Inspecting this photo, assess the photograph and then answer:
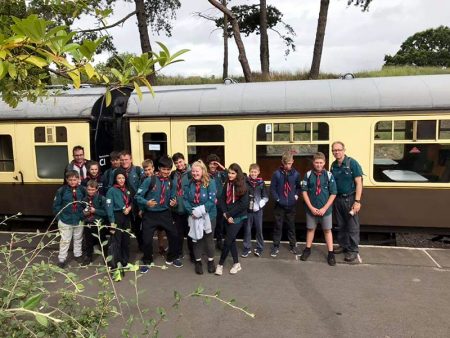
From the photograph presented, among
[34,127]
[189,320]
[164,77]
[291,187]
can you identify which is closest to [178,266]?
[189,320]

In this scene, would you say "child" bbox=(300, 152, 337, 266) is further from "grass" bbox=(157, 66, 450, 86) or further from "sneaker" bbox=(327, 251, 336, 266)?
"grass" bbox=(157, 66, 450, 86)

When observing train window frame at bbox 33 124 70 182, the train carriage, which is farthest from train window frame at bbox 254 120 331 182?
train window frame at bbox 33 124 70 182

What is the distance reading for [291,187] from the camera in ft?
20.4

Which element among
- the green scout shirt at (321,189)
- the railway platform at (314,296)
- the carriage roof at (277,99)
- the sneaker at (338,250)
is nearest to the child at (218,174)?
the railway platform at (314,296)

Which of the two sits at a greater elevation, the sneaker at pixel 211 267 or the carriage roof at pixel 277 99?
the carriage roof at pixel 277 99

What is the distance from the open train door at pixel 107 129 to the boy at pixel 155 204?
5.99ft

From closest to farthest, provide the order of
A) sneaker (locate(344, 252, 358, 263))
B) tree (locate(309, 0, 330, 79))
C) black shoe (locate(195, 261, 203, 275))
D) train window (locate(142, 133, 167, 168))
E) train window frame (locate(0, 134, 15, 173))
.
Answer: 1. black shoe (locate(195, 261, 203, 275))
2. sneaker (locate(344, 252, 358, 263))
3. train window (locate(142, 133, 167, 168))
4. train window frame (locate(0, 134, 15, 173))
5. tree (locate(309, 0, 330, 79))

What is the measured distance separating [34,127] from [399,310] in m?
6.69

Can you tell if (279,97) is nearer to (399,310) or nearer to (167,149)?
(167,149)

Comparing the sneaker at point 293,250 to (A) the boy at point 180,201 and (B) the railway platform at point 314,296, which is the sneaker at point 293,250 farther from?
(A) the boy at point 180,201

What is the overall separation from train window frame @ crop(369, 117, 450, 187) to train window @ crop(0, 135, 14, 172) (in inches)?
258

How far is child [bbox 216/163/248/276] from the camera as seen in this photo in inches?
224

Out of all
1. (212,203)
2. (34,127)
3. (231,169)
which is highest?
(34,127)

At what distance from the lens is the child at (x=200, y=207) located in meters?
5.69
